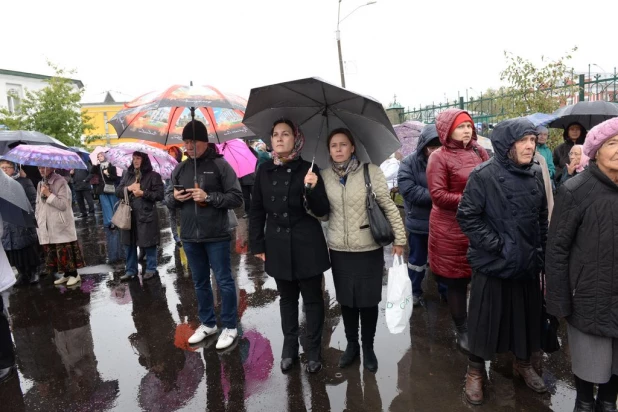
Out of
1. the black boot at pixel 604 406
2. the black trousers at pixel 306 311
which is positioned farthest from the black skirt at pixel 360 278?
the black boot at pixel 604 406

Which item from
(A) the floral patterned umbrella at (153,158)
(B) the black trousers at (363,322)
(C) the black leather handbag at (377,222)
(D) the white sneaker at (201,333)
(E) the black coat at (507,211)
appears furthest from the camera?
(A) the floral patterned umbrella at (153,158)

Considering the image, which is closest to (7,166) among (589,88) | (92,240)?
(92,240)

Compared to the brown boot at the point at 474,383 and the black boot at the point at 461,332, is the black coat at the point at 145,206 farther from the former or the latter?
the brown boot at the point at 474,383

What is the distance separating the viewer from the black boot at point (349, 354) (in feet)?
11.9

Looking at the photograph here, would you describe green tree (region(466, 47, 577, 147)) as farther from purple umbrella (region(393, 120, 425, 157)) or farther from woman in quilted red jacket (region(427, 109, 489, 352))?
woman in quilted red jacket (region(427, 109, 489, 352))

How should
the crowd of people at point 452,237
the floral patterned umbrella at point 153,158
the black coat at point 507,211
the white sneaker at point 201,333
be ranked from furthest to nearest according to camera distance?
the floral patterned umbrella at point 153,158 → the white sneaker at point 201,333 → the black coat at point 507,211 → the crowd of people at point 452,237

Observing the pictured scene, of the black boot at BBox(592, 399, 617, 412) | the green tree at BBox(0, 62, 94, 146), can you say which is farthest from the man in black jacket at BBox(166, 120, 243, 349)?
the green tree at BBox(0, 62, 94, 146)

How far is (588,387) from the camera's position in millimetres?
2658

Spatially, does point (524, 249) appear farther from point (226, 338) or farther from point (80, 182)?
point (80, 182)

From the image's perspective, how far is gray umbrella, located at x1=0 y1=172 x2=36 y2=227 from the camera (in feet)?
11.8

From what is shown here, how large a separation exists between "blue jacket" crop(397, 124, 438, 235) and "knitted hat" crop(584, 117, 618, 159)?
1.98 m

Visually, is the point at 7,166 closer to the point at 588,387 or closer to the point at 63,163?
the point at 63,163

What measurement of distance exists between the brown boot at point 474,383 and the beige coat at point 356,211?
101 cm

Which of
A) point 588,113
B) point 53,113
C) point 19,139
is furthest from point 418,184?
point 53,113
